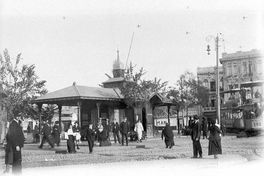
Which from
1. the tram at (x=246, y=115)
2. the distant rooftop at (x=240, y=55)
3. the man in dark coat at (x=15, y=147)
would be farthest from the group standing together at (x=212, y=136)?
the distant rooftop at (x=240, y=55)

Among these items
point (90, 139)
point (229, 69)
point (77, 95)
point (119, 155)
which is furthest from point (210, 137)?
point (229, 69)

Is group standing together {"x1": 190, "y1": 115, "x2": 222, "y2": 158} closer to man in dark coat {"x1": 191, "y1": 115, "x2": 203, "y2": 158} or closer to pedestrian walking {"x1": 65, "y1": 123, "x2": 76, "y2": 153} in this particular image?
man in dark coat {"x1": 191, "y1": 115, "x2": 203, "y2": 158}

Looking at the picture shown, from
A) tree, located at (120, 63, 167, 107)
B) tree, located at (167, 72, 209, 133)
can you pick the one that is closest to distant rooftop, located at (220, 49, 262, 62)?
tree, located at (167, 72, 209, 133)

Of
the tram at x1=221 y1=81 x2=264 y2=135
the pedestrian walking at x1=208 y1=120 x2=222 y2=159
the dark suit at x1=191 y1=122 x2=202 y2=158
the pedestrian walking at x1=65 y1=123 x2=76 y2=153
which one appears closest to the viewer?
the pedestrian walking at x1=208 y1=120 x2=222 y2=159

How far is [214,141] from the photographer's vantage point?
44.7 ft

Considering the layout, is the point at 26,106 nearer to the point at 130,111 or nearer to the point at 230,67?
the point at 130,111

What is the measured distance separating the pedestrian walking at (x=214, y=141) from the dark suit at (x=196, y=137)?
0.73 metres

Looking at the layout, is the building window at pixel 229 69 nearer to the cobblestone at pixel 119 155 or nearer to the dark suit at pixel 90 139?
the cobblestone at pixel 119 155

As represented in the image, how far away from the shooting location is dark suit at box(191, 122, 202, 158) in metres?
14.3

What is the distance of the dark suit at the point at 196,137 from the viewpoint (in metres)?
14.3

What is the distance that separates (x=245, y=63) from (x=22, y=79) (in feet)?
150

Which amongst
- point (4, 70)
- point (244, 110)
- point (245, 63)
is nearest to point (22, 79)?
point (4, 70)

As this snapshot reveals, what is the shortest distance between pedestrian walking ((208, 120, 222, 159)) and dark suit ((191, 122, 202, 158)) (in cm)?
73

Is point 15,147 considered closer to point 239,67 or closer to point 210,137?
point 210,137
